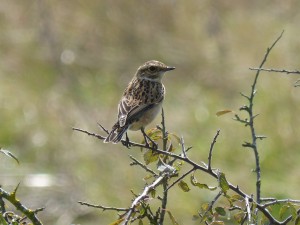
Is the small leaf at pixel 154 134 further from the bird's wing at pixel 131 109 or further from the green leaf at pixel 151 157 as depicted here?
the bird's wing at pixel 131 109

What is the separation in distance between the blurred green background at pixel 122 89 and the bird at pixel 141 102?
93.9 inches

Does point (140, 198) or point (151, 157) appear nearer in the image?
point (140, 198)

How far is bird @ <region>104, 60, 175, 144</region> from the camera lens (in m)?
5.26

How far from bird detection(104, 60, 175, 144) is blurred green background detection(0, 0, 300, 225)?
238cm

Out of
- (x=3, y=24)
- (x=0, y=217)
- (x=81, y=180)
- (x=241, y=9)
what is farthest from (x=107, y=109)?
(x=0, y=217)

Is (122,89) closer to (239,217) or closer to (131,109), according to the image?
(131,109)

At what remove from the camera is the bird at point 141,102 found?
526 centimetres

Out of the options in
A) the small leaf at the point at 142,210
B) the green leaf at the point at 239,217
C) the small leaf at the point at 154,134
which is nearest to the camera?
the small leaf at the point at 142,210

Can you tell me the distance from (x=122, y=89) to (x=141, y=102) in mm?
6085

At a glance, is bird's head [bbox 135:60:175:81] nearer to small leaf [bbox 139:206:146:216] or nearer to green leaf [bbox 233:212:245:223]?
green leaf [bbox 233:212:245:223]

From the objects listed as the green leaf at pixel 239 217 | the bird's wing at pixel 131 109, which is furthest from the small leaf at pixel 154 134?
the bird's wing at pixel 131 109

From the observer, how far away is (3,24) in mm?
13062

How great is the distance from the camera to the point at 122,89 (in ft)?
38.6

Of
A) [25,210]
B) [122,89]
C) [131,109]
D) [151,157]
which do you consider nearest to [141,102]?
[131,109]
